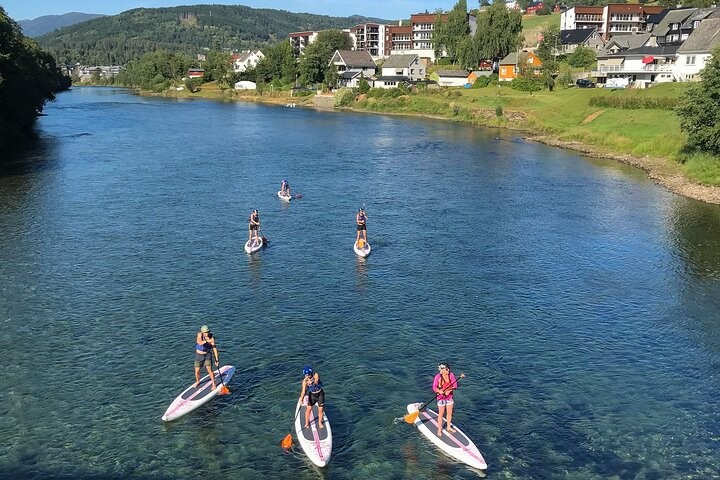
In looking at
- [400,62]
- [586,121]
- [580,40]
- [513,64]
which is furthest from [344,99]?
[586,121]

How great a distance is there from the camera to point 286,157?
83062mm

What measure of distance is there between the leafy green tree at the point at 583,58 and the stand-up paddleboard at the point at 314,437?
14866cm

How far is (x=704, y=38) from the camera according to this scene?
348ft

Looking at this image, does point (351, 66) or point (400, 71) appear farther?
point (351, 66)

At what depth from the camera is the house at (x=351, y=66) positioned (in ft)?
592

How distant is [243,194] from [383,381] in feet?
125

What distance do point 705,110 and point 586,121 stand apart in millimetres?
34812

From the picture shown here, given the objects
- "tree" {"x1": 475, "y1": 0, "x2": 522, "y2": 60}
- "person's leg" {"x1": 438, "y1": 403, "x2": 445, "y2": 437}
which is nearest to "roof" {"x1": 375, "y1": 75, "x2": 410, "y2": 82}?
"tree" {"x1": 475, "y1": 0, "x2": 522, "y2": 60}

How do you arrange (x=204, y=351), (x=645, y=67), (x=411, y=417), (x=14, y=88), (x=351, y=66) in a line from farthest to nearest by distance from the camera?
(x=351, y=66) → (x=645, y=67) → (x=14, y=88) → (x=204, y=351) → (x=411, y=417)

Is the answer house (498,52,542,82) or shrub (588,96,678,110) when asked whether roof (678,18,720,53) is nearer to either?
shrub (588,96,678,110)

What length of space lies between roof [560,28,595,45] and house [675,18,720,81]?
204 feet

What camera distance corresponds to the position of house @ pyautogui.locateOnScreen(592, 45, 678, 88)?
11594 centimetres

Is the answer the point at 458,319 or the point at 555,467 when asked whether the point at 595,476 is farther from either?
the point at 458,319

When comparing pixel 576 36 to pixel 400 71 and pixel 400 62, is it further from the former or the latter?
pixel 400 71
